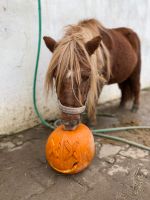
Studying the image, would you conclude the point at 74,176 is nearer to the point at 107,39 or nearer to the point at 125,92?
the point at 107,39

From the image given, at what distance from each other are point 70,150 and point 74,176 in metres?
0.30

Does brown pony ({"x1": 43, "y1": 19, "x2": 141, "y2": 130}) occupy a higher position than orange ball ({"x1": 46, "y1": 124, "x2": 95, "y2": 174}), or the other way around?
brown pony ({"x1": 43, "y1": 19, "x2": 141, "y2": 130})

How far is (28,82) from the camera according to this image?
3.20 metres

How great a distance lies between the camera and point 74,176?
91.5 inches

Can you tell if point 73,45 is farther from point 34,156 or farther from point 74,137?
point 34,156

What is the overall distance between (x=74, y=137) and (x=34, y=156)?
26.0 inches

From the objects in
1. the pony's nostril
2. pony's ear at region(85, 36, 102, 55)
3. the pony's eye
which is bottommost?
the pony's nostril

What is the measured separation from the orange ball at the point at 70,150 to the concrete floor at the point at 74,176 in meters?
0.13

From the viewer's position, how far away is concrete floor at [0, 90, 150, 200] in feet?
6.87

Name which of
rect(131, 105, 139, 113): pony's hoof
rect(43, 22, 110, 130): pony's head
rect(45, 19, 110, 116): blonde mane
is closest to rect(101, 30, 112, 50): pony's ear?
rect(45, 19, 110, 116): blonde mane

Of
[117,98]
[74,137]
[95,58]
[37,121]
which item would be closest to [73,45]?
[95,58]

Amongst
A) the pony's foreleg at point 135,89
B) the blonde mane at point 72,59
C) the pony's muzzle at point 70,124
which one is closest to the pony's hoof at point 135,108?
the pony's foreleg at point 135,89

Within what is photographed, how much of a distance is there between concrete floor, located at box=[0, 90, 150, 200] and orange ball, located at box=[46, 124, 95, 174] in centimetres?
13

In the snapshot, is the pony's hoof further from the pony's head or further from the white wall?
the pony's head
